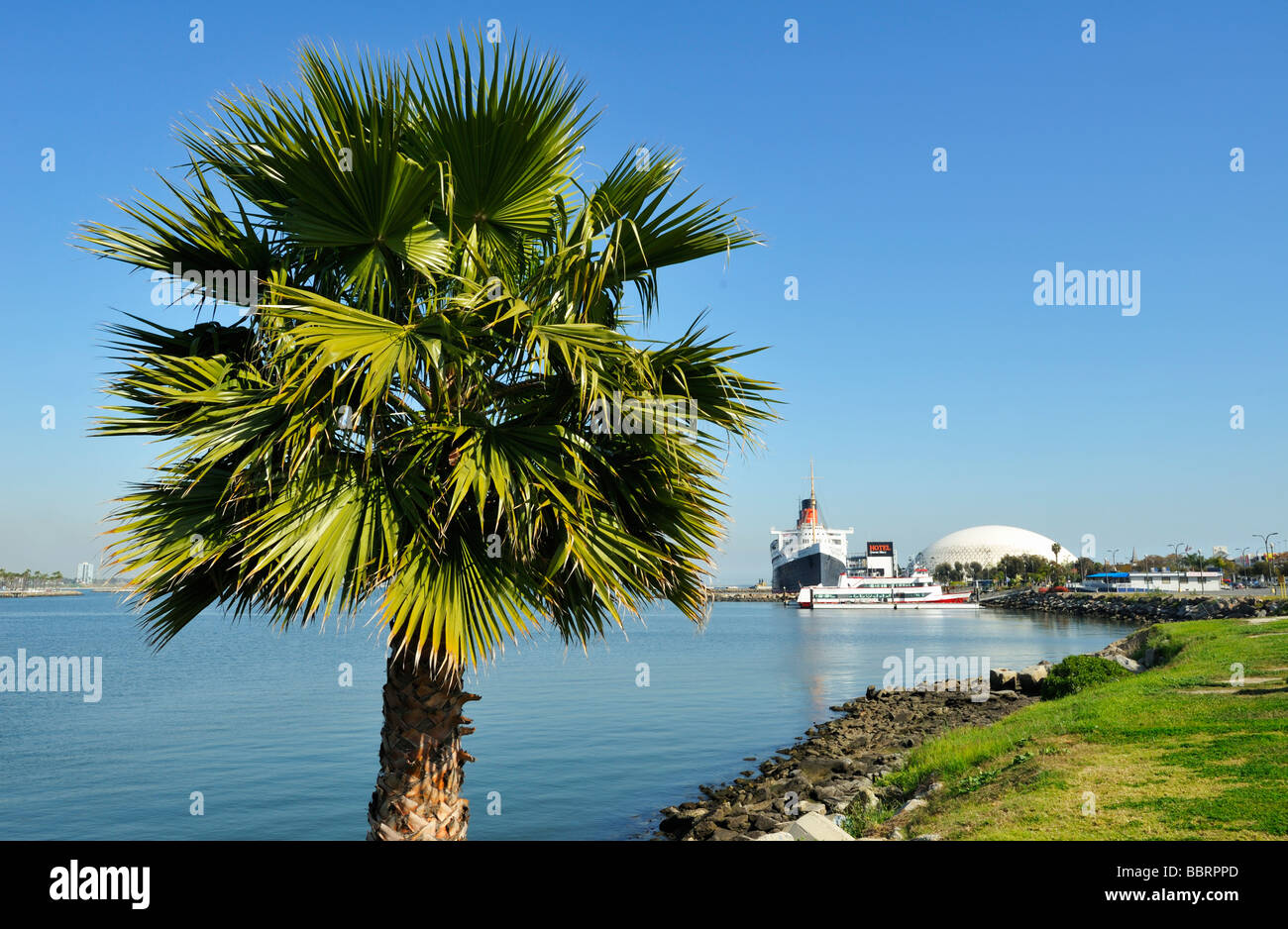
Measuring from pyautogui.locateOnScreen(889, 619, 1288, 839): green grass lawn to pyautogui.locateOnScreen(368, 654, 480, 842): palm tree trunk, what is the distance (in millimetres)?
4873

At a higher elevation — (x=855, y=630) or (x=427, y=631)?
(x=427, y=631)

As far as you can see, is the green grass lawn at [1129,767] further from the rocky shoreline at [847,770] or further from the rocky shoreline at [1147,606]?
the rocky shoreline at [1147,606]

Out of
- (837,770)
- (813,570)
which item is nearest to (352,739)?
(837,770)

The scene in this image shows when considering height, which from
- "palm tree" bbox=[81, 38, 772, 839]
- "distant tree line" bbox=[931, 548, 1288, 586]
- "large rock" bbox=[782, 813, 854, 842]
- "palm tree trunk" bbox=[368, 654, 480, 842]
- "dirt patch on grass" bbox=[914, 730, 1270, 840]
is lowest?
"distant tree line" bbox=[931, 548, 1288, 586]

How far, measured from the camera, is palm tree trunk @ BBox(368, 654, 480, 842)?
5.92 m

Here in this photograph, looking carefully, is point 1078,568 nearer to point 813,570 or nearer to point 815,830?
point 813,570

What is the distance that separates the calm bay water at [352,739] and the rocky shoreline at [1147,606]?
54.0 ft

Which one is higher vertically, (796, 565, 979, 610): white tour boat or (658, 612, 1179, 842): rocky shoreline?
(658, 612, 1179, 842): rocky shoreline

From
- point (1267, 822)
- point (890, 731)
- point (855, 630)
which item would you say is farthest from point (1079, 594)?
point (1267, 822)

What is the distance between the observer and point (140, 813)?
1542cm

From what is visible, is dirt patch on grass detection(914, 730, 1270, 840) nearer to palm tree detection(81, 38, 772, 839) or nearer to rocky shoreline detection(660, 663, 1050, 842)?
rocky shoreline detection(660, 663, 1050, 842)

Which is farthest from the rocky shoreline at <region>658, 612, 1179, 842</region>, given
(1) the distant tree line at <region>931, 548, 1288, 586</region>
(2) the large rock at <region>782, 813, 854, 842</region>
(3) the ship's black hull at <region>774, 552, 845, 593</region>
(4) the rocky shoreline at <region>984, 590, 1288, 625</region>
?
(1) the distant tree line at <region>931, 548, 1288, 586</region>
